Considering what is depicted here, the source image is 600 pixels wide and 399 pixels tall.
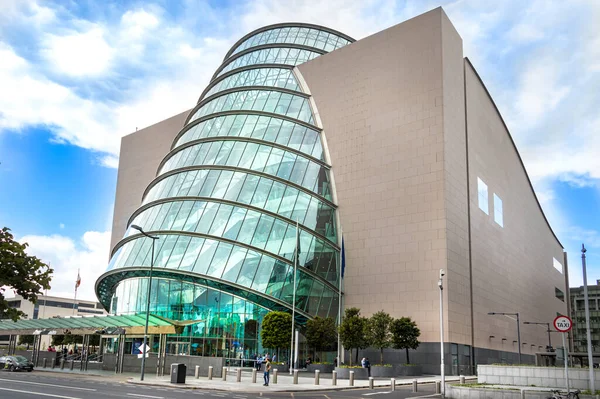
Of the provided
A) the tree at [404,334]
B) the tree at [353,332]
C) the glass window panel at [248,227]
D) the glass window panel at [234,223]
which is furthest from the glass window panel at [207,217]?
the tree at [404,334]

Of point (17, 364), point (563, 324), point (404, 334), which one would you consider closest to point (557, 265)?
point (404, 334)

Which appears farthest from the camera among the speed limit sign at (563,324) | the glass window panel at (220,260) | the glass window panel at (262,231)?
the glass window panel at (262,231)

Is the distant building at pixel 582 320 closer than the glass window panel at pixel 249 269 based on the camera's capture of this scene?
No

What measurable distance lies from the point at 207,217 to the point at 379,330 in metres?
Answer: 18.7

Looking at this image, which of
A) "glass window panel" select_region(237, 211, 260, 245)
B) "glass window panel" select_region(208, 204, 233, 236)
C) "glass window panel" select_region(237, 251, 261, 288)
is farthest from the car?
"glass window panel" select_region(237, 211, 260, 245)

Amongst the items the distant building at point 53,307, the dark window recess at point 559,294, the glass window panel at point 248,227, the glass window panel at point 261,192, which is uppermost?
the glass window panel at point 261,192

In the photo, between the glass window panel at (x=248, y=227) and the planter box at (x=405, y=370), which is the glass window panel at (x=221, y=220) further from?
the planter box at (x=405, y=370)

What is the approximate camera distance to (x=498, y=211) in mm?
64812

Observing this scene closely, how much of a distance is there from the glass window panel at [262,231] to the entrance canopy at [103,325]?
9.65m

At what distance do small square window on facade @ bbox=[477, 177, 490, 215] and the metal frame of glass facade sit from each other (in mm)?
15309

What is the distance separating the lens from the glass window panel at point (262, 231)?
50.8 meters

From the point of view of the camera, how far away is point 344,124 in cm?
5706

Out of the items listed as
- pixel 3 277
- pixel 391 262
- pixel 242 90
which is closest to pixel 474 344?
pixel 391 262

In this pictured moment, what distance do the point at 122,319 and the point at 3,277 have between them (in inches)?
1411
